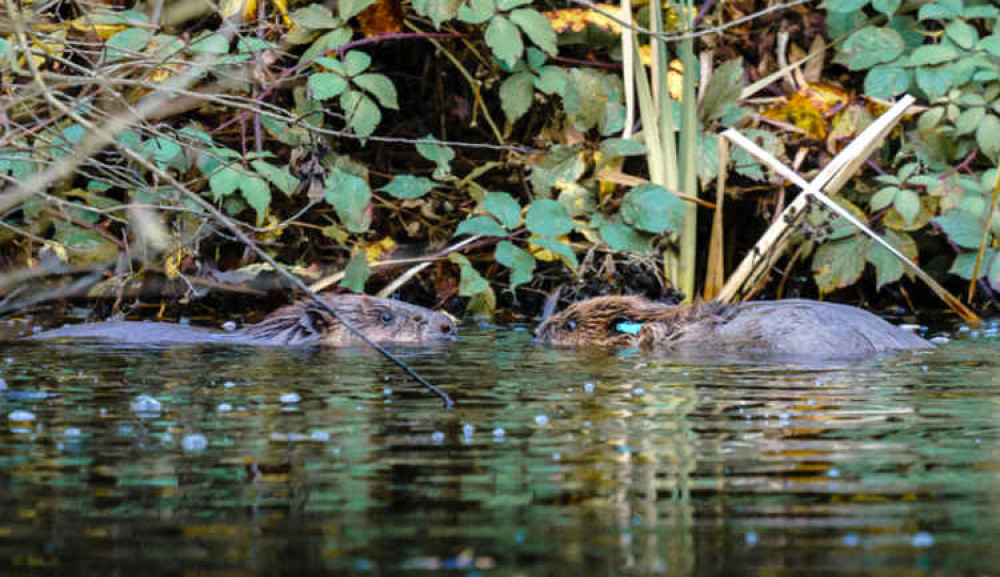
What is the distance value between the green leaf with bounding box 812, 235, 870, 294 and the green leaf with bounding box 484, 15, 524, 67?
2252 millimetres

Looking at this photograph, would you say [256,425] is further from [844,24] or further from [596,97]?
[844,24]

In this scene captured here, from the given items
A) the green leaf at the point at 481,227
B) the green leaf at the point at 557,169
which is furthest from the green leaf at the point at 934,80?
the green leaf at the point at 481,227

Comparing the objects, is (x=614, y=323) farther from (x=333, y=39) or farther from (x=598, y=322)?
(x=333, y=39)

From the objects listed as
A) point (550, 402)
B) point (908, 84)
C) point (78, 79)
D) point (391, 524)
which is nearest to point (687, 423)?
point (550, 402)

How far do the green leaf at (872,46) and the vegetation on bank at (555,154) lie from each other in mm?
15

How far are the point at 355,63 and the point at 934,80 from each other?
11.5 feet

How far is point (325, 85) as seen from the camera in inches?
311

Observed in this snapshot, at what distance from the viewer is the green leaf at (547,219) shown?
785cm

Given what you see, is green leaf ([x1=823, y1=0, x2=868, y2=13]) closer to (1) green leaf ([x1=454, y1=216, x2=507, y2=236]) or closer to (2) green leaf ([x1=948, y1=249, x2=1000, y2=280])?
(2) green leaf ([x1=948, y1=249, x2=1000, y2=280])

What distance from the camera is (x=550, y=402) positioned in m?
5.01

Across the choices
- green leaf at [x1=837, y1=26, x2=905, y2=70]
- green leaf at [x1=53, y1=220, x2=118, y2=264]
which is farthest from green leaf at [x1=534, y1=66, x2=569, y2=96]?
green leaf at [x1=53, y1=220, x2=118, y2=264]

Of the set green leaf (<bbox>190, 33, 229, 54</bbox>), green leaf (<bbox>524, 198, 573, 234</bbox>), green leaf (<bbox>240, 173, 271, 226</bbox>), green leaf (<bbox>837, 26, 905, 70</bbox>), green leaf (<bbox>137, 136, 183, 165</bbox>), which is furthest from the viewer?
green leaf (<bbox>837, 26, 905, 70</bbox>)

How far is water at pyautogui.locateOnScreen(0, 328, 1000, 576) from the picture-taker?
8.88 feet

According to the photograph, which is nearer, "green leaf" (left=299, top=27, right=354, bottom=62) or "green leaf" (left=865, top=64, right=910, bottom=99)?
"green leaf" (left=299, top=27, right=354, bottom=62)
